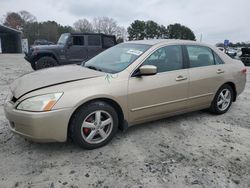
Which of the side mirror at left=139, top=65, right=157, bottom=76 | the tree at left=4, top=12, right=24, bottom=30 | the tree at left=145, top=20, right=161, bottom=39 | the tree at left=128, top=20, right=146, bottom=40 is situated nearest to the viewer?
the side mirror at left=139, top=65, right=157, bottom=76

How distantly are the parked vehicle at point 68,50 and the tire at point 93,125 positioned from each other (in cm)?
588

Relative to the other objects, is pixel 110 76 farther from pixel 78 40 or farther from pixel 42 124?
pixel 78 40

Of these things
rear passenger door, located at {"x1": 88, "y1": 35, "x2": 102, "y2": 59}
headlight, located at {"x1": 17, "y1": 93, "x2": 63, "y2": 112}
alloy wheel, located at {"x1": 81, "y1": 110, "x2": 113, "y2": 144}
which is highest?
rear passenger door, located at {"x1": 88, "y1": 35, "x2": 102, "y2": 59}

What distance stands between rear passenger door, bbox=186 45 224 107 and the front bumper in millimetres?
Answer: 2199

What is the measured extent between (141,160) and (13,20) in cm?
6935

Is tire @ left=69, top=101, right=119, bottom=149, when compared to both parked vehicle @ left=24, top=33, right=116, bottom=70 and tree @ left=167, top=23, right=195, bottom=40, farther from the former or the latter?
tree @ left=167, top=23, right=195, bottom=40

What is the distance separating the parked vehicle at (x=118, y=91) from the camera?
2908 millimetres

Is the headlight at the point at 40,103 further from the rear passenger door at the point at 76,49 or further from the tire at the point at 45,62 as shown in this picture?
the rear passenger door at the point at 76,49

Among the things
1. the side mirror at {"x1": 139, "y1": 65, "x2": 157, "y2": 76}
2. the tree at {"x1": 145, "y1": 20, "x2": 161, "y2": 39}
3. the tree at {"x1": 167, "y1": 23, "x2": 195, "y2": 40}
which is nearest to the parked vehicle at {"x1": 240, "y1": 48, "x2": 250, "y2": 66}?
the side mirror at {"x1": 139, "y1": 65, "x2": 157, "y2": 76}

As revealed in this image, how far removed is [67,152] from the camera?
125 inches

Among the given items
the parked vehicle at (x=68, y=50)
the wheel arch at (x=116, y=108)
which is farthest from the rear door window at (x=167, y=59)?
the parked vehicle at (x=68, y=50)

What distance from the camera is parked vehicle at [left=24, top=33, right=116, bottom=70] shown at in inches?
366

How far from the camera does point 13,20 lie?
62.8 metres

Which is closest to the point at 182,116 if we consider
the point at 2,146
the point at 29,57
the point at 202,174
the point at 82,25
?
the point at 202,174
